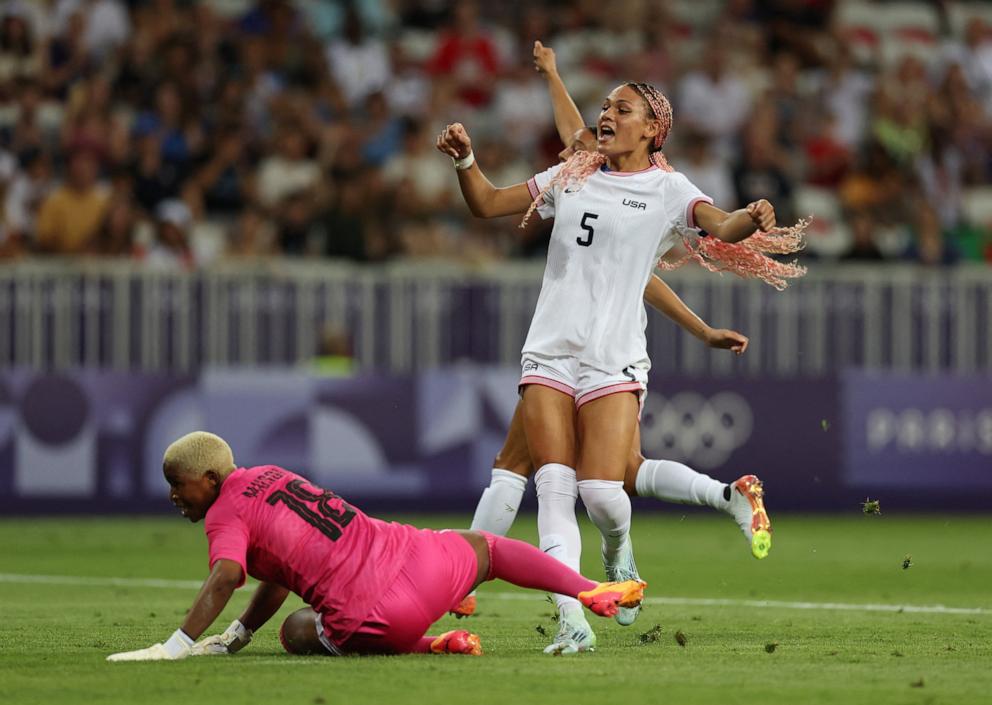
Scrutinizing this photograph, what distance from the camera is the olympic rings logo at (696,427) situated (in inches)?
654

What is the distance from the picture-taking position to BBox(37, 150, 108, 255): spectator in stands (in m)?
16.6

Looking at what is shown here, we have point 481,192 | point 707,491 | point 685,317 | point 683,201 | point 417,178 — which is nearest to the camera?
point 683,201

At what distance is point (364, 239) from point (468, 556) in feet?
32.0

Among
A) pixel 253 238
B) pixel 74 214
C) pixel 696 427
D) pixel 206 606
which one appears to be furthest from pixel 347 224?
pixel 206 606

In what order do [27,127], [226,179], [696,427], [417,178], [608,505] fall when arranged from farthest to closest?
[417,178], [226,179], [27,127], [696,427], [608,505]

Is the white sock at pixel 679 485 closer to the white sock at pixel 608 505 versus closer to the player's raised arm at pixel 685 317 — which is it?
the white sock at pixel 608 505

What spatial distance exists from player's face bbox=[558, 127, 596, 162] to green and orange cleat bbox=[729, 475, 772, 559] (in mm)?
1618

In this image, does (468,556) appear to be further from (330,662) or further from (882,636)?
(882,636)

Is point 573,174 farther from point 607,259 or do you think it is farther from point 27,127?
point 27,127

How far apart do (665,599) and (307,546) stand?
153 inches

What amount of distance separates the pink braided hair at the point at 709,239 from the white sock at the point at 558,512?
3.66 ft

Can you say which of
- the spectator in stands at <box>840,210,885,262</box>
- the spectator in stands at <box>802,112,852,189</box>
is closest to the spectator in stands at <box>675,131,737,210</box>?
the spectator in stands at <box>840,210,885,262</box>

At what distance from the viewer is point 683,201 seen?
805 centimetres

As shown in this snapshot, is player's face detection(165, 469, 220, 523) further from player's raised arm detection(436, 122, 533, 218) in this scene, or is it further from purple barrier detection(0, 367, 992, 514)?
purple barrier detection(0, 367, 992, 514)
